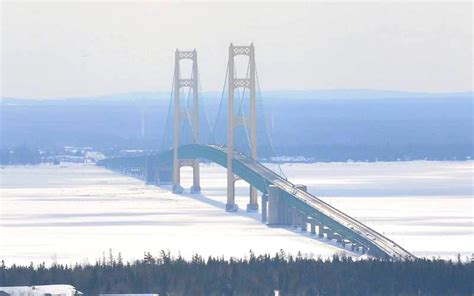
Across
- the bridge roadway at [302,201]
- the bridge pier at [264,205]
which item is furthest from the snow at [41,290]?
the bridge pier at [264,205]

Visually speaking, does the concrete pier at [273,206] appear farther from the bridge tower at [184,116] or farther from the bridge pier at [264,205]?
the bridge tower at [184,116]

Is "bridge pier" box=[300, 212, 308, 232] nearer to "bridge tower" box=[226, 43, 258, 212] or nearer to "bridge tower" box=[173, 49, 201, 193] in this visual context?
"bridge tower" box=[226, 43, 258, 212]

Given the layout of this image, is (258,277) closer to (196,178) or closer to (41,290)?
(41,290)

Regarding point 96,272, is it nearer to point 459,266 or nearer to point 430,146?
point 459,266

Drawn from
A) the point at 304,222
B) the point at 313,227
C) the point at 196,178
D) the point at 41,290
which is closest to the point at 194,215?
the point at 304,222

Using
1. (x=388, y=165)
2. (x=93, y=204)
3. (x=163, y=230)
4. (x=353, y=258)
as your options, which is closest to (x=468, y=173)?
(x=388, y=165)

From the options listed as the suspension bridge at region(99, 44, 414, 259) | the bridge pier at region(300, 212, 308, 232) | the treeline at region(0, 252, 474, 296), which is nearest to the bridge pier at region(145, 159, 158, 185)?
the suspension bridge at region(99, 44, 414, 259)
